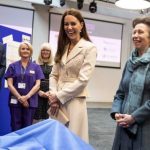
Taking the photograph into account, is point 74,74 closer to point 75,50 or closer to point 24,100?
point 75,50

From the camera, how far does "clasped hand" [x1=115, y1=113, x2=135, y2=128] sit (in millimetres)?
1604

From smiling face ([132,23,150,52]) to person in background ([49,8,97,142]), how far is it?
41cm

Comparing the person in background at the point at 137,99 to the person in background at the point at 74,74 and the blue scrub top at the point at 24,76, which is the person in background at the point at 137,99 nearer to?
the person in background at the point at 74,74

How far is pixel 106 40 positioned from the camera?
8703mm

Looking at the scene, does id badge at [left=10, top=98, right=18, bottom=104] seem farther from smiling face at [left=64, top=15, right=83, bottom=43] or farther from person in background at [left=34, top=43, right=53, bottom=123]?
smiling face at [left=64, top=15, right=83, bottom=43]

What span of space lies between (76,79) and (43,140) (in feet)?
2.68

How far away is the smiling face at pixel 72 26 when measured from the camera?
6.52 ft

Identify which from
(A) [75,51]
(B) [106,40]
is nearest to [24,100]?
(A) [75,51]

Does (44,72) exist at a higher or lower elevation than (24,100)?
higher

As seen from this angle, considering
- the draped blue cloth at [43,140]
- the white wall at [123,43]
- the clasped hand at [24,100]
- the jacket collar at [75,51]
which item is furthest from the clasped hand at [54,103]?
the white wall at [123,43]

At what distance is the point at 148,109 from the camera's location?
5.15 feet

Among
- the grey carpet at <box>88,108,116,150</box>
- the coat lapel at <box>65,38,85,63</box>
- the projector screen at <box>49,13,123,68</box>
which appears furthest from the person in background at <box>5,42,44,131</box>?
the projector screen at <box>49,13,123,68</box>

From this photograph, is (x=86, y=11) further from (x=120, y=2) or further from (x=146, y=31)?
(x=146, y=31)

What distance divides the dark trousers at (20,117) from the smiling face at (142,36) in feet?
7.03
